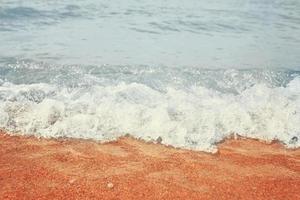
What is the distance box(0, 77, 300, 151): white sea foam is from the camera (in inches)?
261

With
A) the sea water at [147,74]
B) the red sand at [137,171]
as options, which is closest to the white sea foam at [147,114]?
the sea water at [147,74]

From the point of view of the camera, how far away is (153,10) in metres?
18.6

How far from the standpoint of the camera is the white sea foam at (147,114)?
6637 mm

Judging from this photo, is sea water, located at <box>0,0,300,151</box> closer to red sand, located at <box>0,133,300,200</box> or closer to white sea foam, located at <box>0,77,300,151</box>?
white sea foam, located at <box>0,77,300,151</box>

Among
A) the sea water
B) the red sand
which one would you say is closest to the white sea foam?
the sea water

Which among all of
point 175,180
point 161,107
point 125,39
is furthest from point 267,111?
point 125,39

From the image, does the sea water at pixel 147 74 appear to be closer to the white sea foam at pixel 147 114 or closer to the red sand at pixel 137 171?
the white sea foam at pixel 147 114

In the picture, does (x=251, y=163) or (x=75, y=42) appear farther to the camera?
(x=75, y=42)

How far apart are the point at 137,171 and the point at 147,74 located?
4.70 meters

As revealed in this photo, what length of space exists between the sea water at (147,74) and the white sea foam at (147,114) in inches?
0.6

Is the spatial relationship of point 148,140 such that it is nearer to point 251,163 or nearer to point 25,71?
point 251,163

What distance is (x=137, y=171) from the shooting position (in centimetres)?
543

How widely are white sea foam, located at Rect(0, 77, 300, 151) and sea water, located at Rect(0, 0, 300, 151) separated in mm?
16

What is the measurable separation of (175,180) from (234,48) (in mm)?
8136
